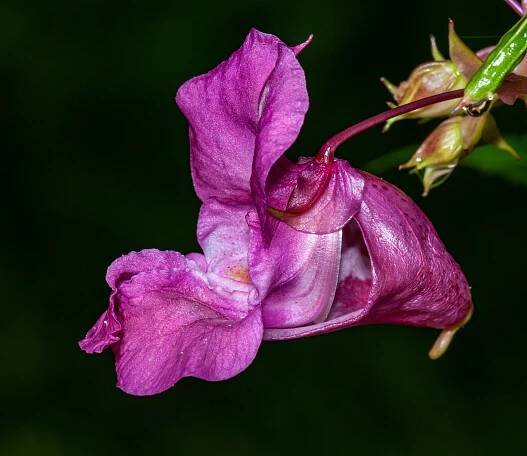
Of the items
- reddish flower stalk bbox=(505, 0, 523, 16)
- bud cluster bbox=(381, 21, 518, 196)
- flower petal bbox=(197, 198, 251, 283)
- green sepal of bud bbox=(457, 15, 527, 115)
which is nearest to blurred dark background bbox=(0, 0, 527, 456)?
bud cluster bbox=(381, 21, 518, 196)

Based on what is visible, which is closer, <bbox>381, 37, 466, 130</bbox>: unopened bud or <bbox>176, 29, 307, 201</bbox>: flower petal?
<bbox>176, 29, 307, 201</bbox>: flower petal

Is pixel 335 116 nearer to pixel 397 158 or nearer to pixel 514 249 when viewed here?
pixel 514 249

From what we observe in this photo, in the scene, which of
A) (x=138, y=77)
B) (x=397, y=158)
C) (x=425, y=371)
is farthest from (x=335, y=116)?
(x=397, y=158)

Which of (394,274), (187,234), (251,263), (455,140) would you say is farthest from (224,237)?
(187,234)

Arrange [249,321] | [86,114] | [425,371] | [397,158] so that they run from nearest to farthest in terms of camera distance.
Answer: [249,321] → [397,158] → [425,371] → [86,114]

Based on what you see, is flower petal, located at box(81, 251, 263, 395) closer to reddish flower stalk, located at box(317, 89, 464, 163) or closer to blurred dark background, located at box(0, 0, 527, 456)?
reddish flower stalk, located at box(317, 89, 464, 163)

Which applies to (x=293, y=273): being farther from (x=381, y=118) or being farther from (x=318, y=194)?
(x=381, y=118)

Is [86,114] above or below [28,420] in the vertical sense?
above
